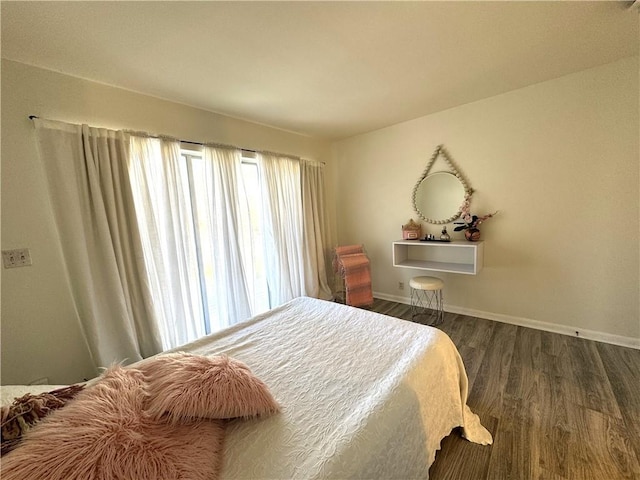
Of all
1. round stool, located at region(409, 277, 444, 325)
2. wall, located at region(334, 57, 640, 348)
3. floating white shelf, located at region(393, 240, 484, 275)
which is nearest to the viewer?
wall, located at region(334, 57, 640, 348)

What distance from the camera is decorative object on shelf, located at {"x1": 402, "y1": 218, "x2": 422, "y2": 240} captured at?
3143 millimetres

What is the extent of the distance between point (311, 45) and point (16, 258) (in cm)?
232

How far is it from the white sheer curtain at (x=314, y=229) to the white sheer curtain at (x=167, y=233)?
4.79 ft

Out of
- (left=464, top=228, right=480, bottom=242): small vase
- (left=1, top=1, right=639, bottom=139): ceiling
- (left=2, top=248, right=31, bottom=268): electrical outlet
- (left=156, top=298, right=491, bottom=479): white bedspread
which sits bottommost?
(left=156, top=298, right=491, bottom=479): white bedspread

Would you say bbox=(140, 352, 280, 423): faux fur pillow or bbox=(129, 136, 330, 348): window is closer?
bbox=(140, 352, 280, 423): faux fur pillow

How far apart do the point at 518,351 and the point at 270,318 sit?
7.38ft

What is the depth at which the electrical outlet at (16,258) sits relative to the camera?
1525 millimetres

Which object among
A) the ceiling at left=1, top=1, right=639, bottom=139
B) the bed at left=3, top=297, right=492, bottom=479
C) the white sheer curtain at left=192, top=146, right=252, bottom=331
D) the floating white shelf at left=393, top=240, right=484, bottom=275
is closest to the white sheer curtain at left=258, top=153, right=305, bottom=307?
the white sheer curtain at left=192, top=146, right=252, bottom=331

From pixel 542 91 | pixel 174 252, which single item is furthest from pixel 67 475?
pixel 542 91

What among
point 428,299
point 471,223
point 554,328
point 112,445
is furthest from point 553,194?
point 112,445

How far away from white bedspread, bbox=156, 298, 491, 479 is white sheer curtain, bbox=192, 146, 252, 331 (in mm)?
815

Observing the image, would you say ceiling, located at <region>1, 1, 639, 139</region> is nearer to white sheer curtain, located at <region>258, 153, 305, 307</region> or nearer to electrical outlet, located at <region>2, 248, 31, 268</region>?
white sheer curtain, located at <region>258, 153, 305, 307</region>

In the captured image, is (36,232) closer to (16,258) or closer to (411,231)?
(16,258)

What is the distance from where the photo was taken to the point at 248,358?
56.6 inches
